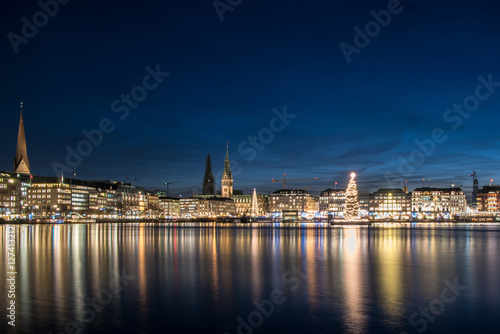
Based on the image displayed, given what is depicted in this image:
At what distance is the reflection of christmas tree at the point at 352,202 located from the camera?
3733 inches

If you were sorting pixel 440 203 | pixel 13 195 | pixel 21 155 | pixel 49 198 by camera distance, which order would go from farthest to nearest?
pixel 440 203, pixel 21 155, pixel 49 198, pixel 13 195

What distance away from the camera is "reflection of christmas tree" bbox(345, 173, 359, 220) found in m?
94.8

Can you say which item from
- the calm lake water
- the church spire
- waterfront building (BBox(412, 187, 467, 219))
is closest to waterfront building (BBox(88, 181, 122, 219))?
the church spire

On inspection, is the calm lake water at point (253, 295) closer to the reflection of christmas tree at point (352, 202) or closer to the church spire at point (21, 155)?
the reflection of christmas tree at point (352, 202)

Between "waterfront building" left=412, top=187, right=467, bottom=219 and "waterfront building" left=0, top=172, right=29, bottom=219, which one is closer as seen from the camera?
"waterfront building" left=0, top=172, right=29, bottom=219

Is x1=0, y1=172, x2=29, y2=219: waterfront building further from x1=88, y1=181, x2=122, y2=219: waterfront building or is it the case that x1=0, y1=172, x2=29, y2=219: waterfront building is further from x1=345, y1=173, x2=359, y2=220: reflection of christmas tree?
x1=345, y1=173, x2=359, y2=220: reflection of christmas tree

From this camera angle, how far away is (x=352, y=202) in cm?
9906

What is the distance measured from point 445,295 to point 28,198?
160 m

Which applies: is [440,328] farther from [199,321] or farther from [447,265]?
[447,265]

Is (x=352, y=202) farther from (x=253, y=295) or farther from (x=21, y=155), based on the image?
(x=21, y=155)

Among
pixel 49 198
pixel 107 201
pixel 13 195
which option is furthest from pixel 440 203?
pixel 13 195

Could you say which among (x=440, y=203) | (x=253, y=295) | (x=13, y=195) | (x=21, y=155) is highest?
(x=21, y=155)

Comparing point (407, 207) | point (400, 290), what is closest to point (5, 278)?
point (400, 290)

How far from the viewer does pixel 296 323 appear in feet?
49.4
